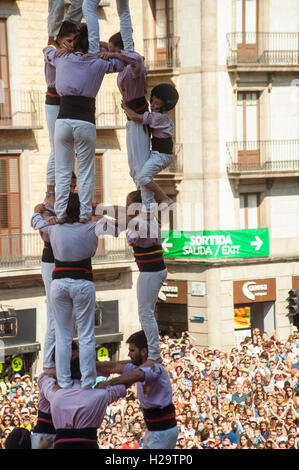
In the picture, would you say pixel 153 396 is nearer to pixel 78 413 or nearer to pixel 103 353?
pixel 78 413

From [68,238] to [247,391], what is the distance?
35.2 feet

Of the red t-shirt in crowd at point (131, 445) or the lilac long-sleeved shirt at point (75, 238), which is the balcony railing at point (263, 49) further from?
the lilac long-sleeved shirt at point (75, 238)

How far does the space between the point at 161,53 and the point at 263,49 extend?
3908mm

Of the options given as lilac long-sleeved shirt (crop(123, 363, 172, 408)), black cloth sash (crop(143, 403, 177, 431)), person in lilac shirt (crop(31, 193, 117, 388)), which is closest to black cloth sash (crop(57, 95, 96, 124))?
person in lilac shirt (crop(31, 193, 117, 388))

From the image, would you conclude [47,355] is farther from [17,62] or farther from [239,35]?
[239,35]

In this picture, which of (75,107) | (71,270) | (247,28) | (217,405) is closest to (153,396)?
(71,270)

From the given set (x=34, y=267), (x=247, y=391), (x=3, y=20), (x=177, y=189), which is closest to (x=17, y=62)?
(x=3, y=20)

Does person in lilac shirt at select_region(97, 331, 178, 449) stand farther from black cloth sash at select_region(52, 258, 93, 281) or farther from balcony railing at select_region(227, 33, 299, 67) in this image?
balcony railing at select_region(227, 33, 299, 67)

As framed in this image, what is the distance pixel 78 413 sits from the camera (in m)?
15.7

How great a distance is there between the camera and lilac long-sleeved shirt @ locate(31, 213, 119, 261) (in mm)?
15938

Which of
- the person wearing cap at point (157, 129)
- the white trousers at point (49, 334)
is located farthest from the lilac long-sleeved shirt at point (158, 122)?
the white trousers at point (49, 334)

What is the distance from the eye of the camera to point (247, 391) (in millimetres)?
25250

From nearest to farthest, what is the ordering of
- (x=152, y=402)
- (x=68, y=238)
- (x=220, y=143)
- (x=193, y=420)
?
1. (x=68, y=238)
2. (x=152, y=402)
3. (x=193, y=420)
4. (x=220, y=143)

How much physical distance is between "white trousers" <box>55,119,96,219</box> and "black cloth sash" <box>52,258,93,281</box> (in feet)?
2.51
